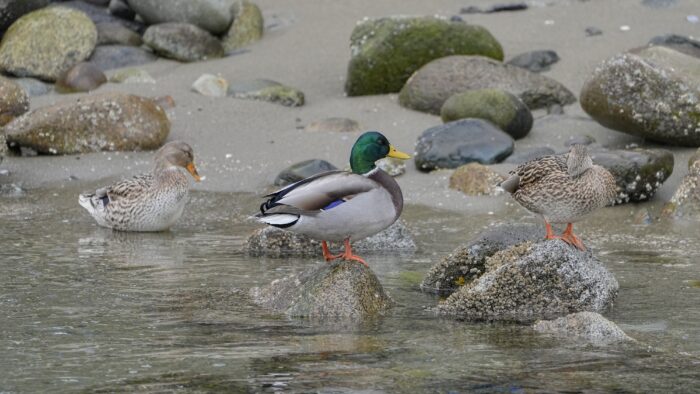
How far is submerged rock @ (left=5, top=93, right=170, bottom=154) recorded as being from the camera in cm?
1425

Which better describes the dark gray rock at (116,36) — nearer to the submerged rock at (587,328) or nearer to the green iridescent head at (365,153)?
the green iridescent head at (365,153)

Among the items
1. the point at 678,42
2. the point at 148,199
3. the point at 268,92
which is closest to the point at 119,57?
the point at 268,92

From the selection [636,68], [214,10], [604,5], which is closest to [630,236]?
[636,68]

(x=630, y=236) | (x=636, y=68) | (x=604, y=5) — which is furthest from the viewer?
(x=604, y=5)

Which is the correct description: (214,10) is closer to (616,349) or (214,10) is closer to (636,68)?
(636,68)

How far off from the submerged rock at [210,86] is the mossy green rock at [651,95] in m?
5.09

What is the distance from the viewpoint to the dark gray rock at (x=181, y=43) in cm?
1803

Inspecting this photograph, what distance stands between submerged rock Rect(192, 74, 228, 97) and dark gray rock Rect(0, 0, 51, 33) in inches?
135

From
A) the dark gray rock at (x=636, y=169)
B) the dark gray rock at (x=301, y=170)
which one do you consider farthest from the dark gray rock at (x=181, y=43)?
the dark gray rock at (x=636, y=169)

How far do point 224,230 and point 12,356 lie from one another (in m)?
4.74

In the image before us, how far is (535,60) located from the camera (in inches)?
639

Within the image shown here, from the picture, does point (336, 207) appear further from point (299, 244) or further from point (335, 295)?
point (299, 244)

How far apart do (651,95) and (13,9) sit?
31.3ft

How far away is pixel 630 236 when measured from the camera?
11016 mm
